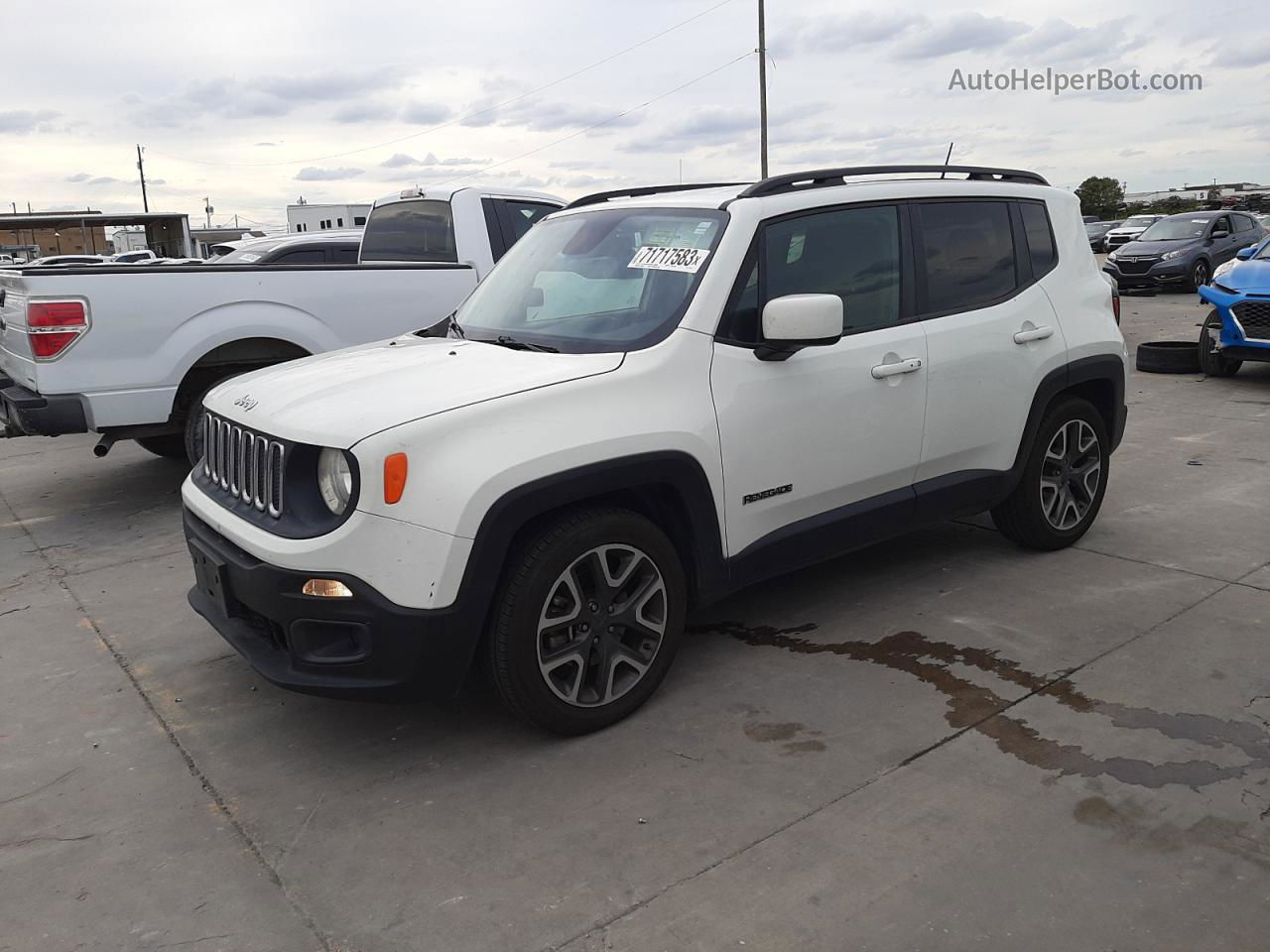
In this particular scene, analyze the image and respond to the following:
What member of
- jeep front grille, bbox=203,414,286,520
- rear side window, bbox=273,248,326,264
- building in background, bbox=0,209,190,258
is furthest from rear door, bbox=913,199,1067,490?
building in background, bbox=0,209,190,258

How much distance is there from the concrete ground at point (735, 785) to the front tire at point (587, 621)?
0.15m

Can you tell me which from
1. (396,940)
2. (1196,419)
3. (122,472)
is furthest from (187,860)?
(1196,419)

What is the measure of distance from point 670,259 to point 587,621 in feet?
4.69

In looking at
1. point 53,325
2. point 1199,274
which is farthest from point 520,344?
point 1199,274

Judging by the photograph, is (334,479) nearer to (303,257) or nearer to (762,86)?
(303,257)

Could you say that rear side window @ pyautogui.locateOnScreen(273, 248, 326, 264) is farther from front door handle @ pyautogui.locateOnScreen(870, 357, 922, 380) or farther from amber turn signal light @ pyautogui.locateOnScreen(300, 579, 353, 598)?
amber turn signal light @ pyautogui.locateOnScreen(300, 579, 353, 598)

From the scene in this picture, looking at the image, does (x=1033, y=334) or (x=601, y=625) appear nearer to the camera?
(x=601, y=625)

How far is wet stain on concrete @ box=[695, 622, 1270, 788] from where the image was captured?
129 inches

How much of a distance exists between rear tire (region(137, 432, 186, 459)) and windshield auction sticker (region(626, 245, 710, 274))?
5.51 meters

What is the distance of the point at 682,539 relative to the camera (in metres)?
3.83

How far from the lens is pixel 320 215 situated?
43.0m

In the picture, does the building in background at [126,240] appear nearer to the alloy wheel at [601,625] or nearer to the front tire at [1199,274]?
the front tire at [1199,274]

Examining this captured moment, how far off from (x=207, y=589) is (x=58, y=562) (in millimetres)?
2878

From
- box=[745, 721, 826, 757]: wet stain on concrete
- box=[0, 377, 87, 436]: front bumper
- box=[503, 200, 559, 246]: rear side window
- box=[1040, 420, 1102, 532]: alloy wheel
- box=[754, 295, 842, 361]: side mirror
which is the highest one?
box=[503, 200, 559, 246]: rear side window
